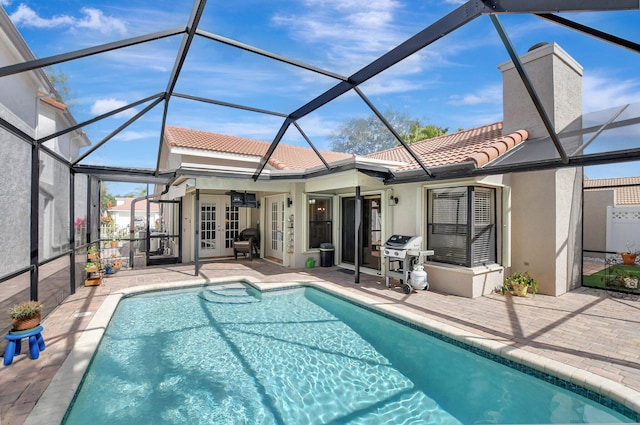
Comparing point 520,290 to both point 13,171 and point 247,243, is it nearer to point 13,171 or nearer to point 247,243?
point 247,243

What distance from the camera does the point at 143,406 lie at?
12.7 ft

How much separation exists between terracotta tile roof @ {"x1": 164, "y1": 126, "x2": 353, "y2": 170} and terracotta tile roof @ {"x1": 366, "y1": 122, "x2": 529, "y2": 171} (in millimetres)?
4071

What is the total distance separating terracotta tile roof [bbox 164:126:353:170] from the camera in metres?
12.5

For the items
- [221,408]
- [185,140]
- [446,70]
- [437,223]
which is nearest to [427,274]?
[437,223]

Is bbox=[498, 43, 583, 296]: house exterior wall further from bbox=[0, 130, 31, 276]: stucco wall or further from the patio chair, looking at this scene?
bbox=[0, 130, 31, 276]: stucco wall

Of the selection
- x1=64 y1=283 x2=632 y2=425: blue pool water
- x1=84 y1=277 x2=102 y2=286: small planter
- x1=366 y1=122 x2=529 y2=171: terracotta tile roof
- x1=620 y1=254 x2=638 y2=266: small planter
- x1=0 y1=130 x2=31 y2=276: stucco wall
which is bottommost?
x1=64 y1=283 x2=632 y2=425: blue pool water

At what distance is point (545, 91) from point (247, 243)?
→ 11990mm

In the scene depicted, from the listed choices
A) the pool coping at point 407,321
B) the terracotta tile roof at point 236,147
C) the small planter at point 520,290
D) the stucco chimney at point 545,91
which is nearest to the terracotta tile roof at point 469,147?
the stucco chimney at point 545,91

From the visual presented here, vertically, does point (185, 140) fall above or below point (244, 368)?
above

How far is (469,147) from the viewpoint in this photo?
29.0ft

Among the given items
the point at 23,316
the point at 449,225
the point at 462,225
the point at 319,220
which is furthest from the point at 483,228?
the point at 23,316

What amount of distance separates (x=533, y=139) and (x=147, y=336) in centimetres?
1054

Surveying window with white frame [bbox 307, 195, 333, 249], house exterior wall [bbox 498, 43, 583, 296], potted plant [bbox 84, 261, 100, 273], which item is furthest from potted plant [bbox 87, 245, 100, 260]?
house exterior wall [bbox 498, 43, 583, 296]

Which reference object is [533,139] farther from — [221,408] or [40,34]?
[40,34]
